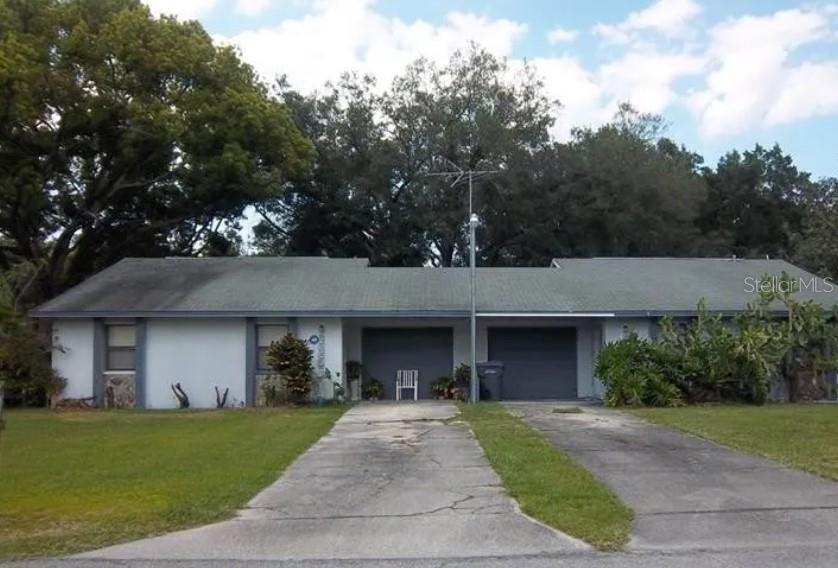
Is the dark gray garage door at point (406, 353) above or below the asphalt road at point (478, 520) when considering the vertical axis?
above

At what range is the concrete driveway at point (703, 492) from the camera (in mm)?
7371

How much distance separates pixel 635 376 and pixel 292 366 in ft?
27.3

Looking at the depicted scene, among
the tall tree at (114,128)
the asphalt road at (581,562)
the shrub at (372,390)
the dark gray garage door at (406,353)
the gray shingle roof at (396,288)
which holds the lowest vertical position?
the asphalt road at (581,562)

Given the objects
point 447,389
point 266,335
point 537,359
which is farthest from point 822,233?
point 266,335

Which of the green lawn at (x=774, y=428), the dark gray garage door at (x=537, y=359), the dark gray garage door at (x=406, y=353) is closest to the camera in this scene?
the green lawn at (x=774, y=428)

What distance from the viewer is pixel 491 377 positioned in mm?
23469

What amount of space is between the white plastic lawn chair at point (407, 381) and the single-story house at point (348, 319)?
163 mm

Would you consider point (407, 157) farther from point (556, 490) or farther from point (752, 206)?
point (556, 490)

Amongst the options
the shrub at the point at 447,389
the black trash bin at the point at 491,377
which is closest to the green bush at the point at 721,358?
the black trash bin at the point at 491,377

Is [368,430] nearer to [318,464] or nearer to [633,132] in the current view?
[318,464]

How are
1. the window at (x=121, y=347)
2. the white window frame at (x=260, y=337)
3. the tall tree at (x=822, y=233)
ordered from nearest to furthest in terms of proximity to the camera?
the white window frame at (x=260, y=337) → the window at (x=121, y=347) → the tall tree at (x=822, y=233)

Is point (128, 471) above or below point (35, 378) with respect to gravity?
below

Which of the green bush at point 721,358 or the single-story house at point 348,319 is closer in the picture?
the green bush at point 721,358

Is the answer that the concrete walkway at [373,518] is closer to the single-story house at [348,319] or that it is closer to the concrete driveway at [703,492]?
the concrete driveway at [703,492]
